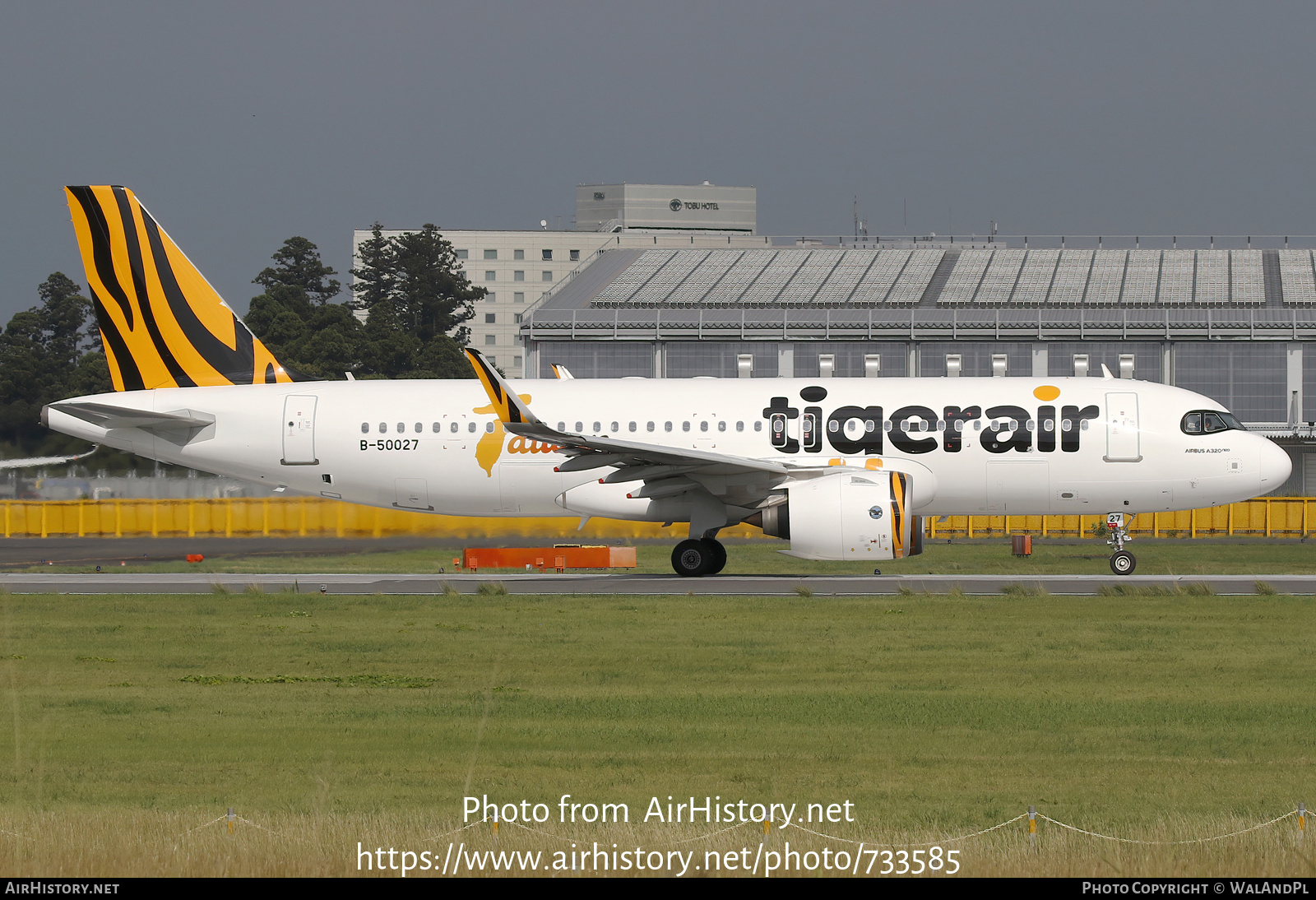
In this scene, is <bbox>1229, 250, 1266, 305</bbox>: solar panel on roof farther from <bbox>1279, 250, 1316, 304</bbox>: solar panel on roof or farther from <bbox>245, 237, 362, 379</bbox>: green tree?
<bbox>245, 237, 362, 379</bbox>: green tree

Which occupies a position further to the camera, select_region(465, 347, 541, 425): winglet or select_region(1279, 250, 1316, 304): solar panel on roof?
select_region(1279, 250, 1316, 304): solar panel on roof

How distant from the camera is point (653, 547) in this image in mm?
42500

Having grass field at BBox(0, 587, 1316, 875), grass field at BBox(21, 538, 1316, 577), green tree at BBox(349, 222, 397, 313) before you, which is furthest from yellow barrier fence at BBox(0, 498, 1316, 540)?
green tree at BBox(349, 222, 397, 313)

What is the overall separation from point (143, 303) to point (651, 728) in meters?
22.8

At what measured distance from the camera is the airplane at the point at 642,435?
98.2 ft

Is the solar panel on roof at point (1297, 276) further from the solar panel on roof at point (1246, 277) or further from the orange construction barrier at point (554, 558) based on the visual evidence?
the orange construction barrier at point (554, 558)

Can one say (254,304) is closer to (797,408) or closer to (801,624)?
(797,408)

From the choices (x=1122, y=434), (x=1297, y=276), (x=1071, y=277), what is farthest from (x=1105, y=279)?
(x=1122, y=434)

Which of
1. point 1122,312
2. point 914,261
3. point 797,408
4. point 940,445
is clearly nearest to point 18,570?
point 797,408

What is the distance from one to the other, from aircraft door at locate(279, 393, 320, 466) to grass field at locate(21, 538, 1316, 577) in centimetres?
438

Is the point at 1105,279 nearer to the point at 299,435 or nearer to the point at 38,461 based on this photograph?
the point at 38,461

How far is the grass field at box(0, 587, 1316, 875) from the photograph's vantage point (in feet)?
30.9

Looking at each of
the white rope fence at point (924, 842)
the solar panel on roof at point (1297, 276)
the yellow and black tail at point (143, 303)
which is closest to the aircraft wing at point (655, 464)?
the yellow and black tail at point (143, 303)

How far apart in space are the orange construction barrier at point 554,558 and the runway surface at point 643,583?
1.24 metres
